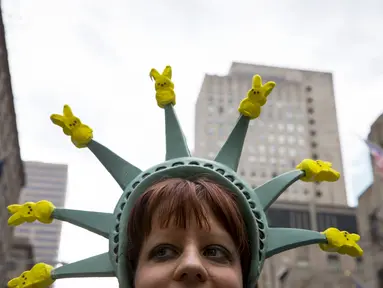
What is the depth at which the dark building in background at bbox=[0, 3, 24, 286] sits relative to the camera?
33969mm

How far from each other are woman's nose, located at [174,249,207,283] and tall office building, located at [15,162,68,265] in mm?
136535

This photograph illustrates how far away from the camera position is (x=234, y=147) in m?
3.24

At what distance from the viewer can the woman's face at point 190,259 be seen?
236 cm

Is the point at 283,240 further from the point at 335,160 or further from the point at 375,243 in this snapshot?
the point at 335,160

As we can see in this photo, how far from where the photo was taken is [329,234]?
3045 mm

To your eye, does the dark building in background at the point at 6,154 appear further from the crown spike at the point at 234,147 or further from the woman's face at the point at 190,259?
the woman's face at the point at 190,259

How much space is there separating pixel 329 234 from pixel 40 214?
61.6 inches

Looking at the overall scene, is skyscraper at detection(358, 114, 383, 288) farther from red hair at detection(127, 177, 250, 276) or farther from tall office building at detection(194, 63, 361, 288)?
tall office building at detection(194, 63, 361, 288)

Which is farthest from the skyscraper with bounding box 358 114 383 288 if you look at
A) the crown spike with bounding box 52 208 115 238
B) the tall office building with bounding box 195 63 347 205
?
the tall office building with bounding box 195 63 347 205

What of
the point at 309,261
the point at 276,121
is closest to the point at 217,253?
the point at 309,261

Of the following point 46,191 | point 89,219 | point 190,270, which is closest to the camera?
point 190,270

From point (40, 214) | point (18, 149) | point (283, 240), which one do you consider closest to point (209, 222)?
point (283, 240)

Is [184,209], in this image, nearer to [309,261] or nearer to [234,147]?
[234,147]

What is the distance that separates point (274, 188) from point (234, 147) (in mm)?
322
